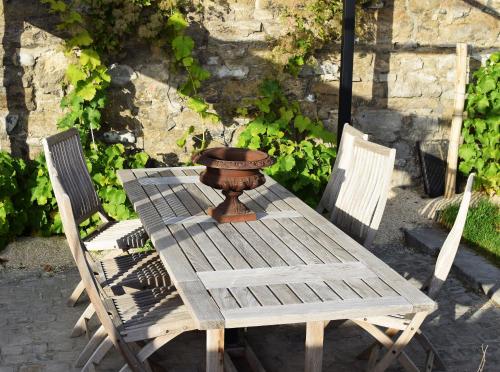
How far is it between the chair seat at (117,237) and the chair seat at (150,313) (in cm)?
62

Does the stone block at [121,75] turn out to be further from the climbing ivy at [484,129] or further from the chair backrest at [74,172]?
the climbing ivy at [484,129]

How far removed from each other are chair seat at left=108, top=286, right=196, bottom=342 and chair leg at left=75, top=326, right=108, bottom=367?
0.22m

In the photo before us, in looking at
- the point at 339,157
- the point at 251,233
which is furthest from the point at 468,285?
the point at 251,233

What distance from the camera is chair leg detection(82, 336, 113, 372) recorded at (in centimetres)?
306

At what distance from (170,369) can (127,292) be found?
0.42 m

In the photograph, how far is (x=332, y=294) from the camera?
256cm

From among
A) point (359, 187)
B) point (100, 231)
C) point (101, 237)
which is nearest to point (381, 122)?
point (359, 187)

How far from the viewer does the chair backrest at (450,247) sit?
2.90 meters

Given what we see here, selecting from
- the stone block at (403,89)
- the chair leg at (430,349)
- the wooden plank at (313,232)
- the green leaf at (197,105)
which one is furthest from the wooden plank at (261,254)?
the stone block at (403,89)

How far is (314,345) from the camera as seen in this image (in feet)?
8.54

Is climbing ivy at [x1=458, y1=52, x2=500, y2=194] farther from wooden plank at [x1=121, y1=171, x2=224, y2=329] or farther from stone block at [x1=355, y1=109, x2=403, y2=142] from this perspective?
wooden plank at [x1=121, y1=171, x2=224, y2=329]

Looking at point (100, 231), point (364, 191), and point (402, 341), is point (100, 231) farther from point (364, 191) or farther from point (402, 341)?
point (402, 341)

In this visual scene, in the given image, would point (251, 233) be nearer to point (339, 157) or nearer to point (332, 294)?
point (332, 294)

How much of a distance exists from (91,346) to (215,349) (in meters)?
1.10
